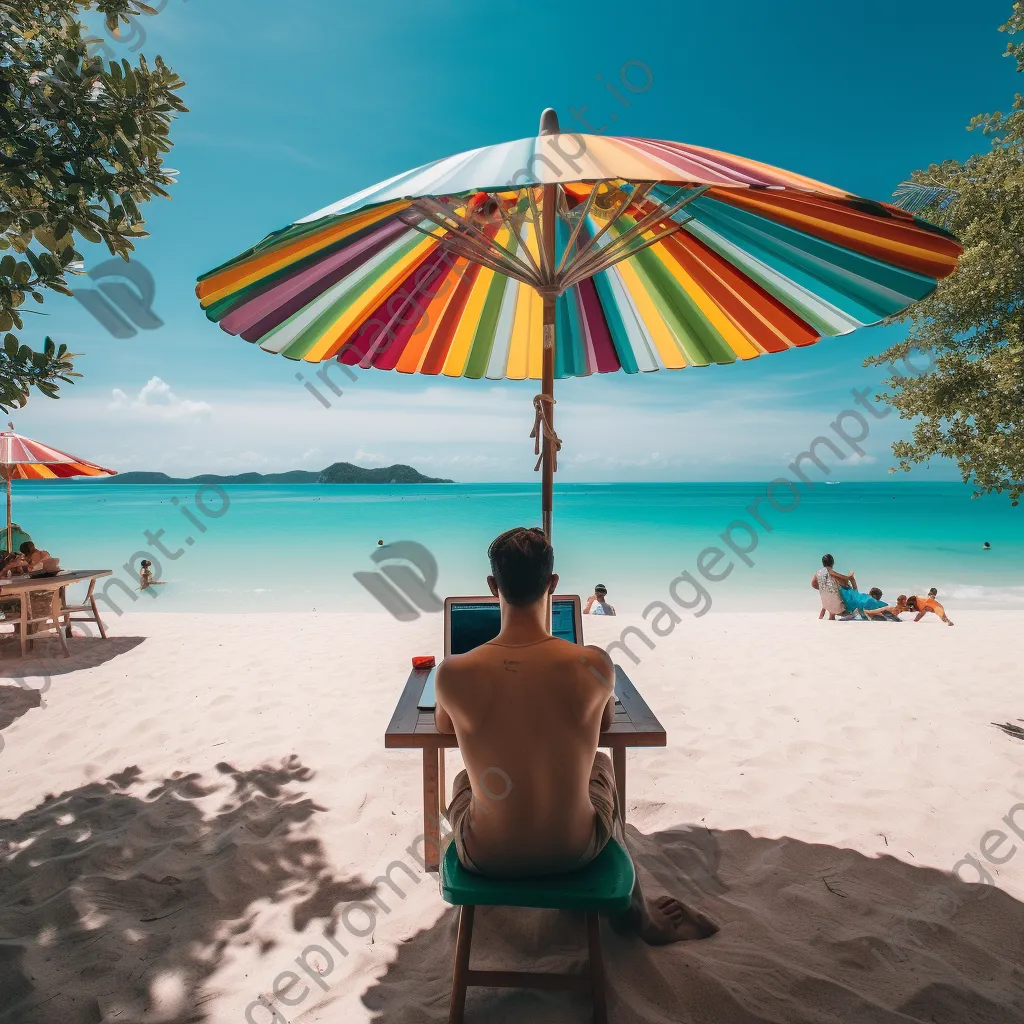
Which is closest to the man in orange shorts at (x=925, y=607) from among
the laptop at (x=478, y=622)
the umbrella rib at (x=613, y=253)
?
the laptop at (x=478, y=622)

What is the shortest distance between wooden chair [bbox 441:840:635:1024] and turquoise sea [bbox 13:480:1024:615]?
253 cm

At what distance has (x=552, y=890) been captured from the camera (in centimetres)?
154

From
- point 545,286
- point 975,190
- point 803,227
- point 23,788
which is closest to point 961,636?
point 975,190

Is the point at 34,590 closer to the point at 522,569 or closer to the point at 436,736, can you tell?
the point at 436,736

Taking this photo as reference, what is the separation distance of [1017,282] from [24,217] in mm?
5745

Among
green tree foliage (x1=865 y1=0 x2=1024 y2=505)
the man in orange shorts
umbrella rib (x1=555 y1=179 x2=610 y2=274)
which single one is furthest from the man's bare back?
the man in orange shorts

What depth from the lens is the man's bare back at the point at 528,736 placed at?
1.52m

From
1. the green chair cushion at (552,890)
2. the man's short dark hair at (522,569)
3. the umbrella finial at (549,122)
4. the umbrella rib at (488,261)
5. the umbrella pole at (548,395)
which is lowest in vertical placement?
the green chair cushion at (552,890)

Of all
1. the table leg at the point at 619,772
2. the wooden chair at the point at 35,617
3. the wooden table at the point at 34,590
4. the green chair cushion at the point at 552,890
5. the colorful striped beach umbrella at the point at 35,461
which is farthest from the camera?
the colorful striped beach umbrella at the point at 35,461

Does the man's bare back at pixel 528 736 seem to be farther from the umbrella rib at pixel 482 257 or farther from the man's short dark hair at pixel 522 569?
the umbrella rib at pixel 482 257

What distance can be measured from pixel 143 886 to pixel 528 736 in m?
2.00

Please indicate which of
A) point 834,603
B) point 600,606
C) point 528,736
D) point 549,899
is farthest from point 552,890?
point 834,603

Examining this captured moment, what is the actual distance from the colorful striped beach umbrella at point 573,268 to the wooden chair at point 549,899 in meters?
1.36

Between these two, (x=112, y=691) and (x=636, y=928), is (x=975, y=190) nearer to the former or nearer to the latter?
(x=636, y=928)
